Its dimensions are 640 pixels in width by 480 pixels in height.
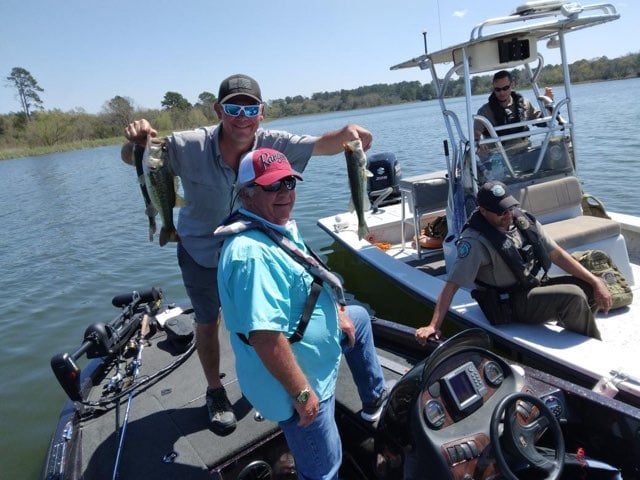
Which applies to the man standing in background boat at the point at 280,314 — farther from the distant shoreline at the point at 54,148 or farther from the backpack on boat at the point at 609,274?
the distant shoreline at the point at 54,148

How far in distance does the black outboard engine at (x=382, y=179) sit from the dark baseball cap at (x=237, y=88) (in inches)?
224

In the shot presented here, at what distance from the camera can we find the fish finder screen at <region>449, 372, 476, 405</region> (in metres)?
2.22

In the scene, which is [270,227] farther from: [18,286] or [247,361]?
[18,286]

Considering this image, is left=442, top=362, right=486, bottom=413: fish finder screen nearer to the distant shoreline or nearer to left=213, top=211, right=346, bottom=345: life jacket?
left=213, top=211, right=346, bottom=345: life jacket

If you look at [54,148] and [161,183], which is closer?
[161,183]

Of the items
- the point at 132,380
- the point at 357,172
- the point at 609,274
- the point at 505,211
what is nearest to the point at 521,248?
the point at 505,211

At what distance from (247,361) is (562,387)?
1.92 m

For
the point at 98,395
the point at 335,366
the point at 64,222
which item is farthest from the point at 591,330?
the point at 64,222

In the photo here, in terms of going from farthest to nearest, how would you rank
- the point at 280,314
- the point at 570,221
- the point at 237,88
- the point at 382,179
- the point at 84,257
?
the point at 84,257 → the point at 382,179 → the point at 570,221 → the point at 237,88 → the point at 280,314

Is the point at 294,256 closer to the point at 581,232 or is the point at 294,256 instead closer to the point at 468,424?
the point at 468,424

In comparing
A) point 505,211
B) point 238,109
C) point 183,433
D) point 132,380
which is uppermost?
point 238,109

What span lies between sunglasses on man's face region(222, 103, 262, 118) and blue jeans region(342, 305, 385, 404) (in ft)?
4.18

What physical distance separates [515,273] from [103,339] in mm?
3284

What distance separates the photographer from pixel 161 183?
9.80 feet
